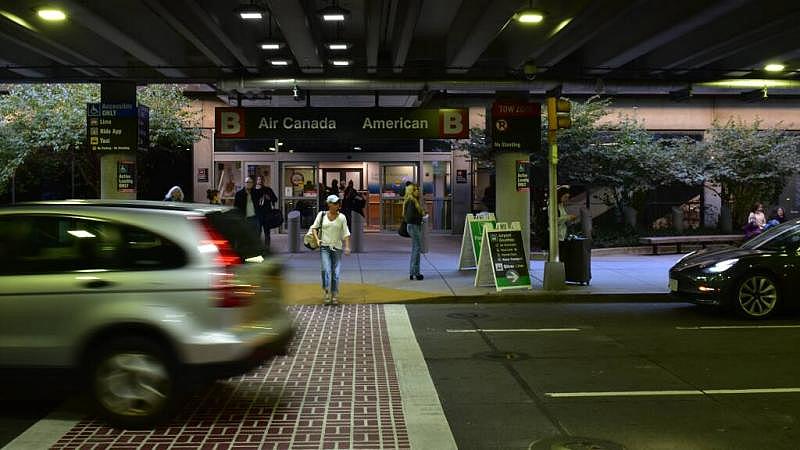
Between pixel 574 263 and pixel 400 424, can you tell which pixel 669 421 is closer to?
pixel 400 424

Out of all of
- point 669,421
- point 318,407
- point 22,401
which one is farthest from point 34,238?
point 669,421

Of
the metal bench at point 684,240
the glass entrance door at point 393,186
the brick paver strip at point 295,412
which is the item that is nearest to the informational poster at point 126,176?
the brick paver strip at point 295,412

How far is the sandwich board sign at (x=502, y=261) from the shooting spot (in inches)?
512

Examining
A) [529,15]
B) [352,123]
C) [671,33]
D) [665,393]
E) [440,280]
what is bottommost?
[665,393]

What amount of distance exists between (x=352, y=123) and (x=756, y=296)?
836cm

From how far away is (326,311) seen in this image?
1132 cm

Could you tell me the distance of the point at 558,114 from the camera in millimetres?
12812

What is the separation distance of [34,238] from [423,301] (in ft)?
24.1

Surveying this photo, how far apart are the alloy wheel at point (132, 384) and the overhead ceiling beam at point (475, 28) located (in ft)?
25.6

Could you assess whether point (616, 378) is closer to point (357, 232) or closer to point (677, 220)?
point (357, 232)

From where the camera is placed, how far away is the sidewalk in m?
12.5

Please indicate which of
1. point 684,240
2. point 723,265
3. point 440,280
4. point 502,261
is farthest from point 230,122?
point 684,240

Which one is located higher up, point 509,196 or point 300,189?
point 300,189

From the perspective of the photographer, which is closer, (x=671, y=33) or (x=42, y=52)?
(x=671, y=33)
